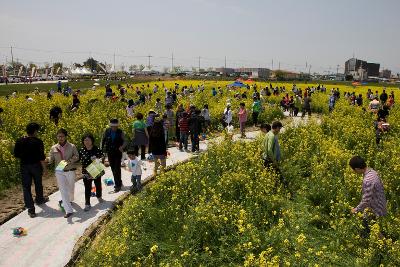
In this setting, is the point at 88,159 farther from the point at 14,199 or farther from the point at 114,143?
the point at 14,199

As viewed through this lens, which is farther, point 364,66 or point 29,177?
point 364,66

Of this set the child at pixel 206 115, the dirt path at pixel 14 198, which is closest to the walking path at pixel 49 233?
the dirt path at pixel 14 198

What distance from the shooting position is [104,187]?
962 cm

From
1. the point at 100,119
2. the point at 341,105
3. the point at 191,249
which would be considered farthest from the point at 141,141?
the point at 341,105

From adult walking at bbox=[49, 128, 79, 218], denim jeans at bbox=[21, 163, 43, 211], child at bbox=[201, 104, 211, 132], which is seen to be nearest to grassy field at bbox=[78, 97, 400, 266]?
adult walking at bbox=[49, 128, 79, 218]

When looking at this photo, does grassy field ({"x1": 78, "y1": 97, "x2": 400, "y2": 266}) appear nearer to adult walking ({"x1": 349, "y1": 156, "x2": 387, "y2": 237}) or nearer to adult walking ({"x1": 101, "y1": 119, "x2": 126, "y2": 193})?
adult walking ({"x1": 349, "y1": 156, "x2": 387, "y2": 237})

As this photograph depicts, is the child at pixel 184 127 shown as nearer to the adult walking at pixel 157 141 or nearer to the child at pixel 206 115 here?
the adult walking at pixel 157 141

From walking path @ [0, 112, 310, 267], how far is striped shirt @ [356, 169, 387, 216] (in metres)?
4.98

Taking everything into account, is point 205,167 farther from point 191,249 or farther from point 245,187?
point 191,249

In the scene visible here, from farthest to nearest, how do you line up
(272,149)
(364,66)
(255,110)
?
(364,66)
(255,110)
(272,149)

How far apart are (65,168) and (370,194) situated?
19.6ft

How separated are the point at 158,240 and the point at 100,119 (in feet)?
31.3

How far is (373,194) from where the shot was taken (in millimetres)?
5582

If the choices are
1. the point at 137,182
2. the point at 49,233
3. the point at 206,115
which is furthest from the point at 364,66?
the point at 49,233
